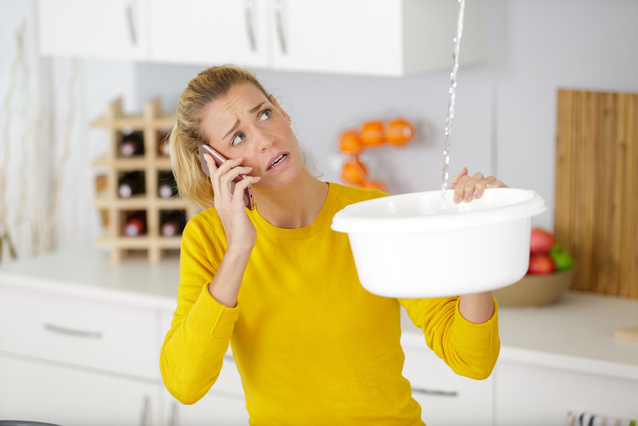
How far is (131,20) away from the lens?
2393mm

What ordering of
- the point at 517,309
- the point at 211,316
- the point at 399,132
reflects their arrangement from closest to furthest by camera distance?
the point at 211,316, the point at 517,309, the point at 399,132

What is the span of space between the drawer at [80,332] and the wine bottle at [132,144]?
0.48 meters

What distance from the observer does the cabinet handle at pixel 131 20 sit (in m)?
2.38

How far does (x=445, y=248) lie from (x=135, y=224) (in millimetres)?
1779

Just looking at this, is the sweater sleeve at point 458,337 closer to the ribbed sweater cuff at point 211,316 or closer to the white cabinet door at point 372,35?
the ribbed sweater cuff at point 211,316

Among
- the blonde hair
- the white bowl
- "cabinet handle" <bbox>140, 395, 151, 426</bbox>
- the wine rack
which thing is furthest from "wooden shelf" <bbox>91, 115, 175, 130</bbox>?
the white bowl

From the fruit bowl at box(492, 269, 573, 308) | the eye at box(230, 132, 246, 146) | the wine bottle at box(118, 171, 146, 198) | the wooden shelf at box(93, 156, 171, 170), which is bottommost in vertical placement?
the fruit bowl at box(492, 269, 573, 308)

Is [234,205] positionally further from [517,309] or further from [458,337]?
[517,309]

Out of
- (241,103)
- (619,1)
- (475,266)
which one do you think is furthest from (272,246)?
(619,1)

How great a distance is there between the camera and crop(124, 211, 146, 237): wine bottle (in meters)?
2.61

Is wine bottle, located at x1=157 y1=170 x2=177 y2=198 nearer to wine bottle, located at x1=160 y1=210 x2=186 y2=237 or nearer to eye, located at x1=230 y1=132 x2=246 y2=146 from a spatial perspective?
wine bottle, located at x1=160 y1=210 x2=186 y2=237

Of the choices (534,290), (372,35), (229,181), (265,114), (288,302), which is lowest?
(534,290)

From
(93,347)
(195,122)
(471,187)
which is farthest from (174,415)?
(471,187)

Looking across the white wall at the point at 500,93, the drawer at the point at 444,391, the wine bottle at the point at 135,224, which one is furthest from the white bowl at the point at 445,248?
the wine bottle at the point at 135,224
